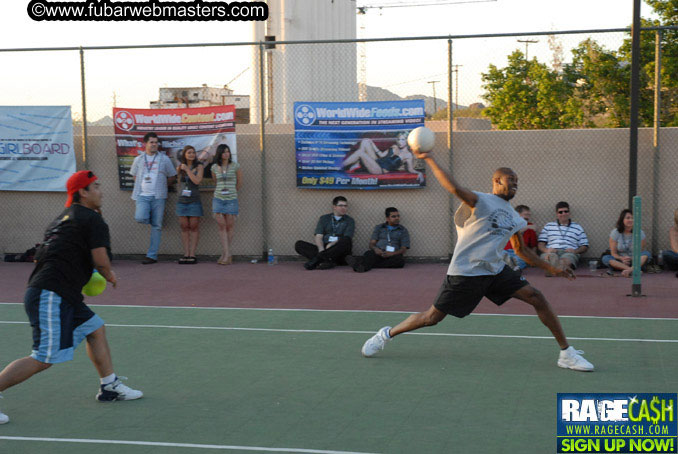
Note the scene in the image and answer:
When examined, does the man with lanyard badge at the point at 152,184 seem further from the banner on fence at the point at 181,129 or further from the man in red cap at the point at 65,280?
the man in red cap at the point at 65,280

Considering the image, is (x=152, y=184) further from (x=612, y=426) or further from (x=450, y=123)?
(x=612, y=426)

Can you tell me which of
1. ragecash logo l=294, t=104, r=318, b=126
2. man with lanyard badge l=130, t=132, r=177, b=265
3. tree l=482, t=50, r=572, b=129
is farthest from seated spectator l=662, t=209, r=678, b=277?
tree l=482, t=50, r=572, b=129

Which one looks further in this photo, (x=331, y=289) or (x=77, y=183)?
(x=331, y=289)

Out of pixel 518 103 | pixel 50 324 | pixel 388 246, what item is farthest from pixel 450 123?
pixel 518 103

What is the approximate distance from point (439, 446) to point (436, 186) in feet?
32.7

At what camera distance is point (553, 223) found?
14516 mm

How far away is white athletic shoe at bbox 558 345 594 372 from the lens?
7.59 metres

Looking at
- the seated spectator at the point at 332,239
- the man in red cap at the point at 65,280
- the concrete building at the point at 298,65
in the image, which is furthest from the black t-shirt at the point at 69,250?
the concrete building at the point at 298,65

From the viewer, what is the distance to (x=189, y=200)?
15648mm

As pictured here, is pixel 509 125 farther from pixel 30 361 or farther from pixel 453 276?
pixel 30 361

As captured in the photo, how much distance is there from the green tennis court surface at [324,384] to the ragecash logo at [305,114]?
564 cm

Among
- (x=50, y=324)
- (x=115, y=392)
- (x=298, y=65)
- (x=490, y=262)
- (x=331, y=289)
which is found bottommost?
(x=331, y=289)

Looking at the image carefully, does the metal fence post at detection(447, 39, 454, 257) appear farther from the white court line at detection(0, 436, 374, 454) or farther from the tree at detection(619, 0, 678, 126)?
the white court line at detection(0, 436, 374, 454)

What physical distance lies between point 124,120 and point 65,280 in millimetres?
10183
